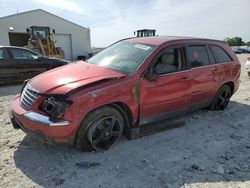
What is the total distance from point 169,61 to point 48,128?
2431 millimetres

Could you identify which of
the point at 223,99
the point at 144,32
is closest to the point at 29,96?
the point at 223,99

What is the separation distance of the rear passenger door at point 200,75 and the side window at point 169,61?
29 cm

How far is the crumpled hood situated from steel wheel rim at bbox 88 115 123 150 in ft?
2.01

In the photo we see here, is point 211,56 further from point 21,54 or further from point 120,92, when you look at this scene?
point 21,54

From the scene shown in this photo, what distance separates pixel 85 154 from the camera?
3760 mm

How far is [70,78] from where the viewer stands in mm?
3729

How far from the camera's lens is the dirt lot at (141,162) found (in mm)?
3164

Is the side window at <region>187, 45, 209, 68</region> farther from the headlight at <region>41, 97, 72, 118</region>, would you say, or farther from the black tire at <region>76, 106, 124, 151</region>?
the headlight at <region>41, 97, 72, 118</region>

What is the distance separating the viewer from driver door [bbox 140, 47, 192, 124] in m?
4.16

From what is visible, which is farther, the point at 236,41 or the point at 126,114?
the point at 236,41

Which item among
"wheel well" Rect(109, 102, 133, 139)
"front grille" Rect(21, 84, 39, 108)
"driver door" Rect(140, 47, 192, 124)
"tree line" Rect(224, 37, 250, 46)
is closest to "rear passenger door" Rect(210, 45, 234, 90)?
"driver door" Rect(140, 47, 192, 124)

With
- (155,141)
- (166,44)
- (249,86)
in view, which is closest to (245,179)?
(155,141)

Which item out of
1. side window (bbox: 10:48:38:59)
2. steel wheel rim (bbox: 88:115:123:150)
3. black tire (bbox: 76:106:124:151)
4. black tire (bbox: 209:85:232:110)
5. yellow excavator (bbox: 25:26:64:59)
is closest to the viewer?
black tire (bbox: 76:106:124:151)

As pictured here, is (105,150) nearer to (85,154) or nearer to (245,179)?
(85,154)
